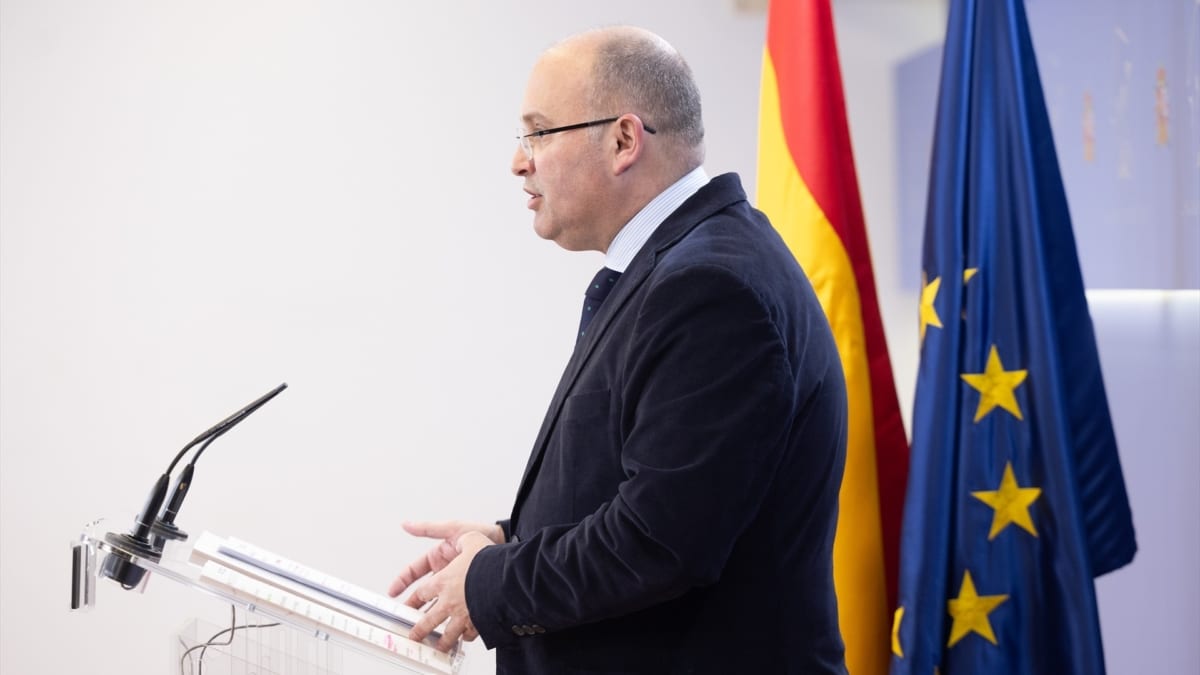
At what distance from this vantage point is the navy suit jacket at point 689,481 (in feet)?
3.78

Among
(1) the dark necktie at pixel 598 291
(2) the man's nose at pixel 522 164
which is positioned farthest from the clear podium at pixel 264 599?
(2) the man's nose at pixel 522 164

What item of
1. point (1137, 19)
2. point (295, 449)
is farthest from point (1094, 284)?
point (295, 449)

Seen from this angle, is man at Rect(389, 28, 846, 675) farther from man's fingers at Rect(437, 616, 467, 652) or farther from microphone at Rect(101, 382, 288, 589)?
microphone at Rect(101, 382, 288, 589)

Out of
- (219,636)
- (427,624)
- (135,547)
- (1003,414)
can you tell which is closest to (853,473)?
(1003,414)

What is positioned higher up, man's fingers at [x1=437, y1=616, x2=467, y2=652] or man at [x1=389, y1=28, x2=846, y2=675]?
man at [x1=389, y1=28, x2=846, y2=675]

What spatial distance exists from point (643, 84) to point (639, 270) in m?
0.26

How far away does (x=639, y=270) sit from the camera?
52.8 inches

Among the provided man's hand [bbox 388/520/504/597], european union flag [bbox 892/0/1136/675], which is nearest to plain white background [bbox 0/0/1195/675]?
european union flag [bbox 892/0/1136/675]

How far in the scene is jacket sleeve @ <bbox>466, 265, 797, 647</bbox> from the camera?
1146mm

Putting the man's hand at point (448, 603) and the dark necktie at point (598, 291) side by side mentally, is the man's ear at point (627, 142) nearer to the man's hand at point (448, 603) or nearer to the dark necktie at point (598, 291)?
the dark necktie at point (598, 291)

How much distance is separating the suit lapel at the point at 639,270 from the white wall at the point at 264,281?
1464 millimetres

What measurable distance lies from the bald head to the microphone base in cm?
76

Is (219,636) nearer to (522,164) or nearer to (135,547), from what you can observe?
(135,547)

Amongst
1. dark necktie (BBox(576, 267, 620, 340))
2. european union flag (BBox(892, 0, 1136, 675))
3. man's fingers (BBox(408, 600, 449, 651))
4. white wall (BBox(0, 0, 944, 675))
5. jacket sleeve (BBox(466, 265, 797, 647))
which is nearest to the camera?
jacket sleeve (BBox(466, 265, 797, 647))
